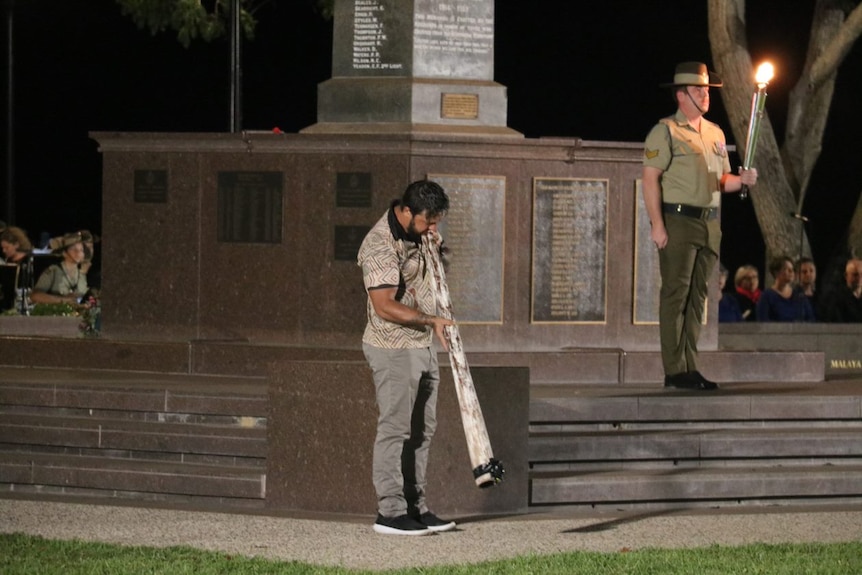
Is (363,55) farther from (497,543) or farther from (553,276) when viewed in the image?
(497,543)

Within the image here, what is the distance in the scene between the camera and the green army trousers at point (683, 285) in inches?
615

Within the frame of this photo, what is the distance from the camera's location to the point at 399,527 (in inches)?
497

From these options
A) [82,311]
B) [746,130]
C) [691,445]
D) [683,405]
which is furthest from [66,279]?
[691,445]

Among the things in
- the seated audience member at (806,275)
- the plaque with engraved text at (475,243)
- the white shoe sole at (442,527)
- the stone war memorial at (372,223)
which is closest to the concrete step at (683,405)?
the stone war memorial at (372,223)

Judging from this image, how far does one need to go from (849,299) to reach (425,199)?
11135 millimetres

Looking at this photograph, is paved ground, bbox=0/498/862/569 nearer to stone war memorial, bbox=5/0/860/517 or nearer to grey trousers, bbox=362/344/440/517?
grey trousers, bbox=362/344/440/517

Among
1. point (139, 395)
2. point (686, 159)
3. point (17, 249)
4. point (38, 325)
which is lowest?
point (139, 395)

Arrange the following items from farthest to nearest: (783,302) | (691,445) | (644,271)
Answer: (783,302) < (644,271) < (691,445)

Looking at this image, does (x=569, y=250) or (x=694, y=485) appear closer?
(x=694, y=485)

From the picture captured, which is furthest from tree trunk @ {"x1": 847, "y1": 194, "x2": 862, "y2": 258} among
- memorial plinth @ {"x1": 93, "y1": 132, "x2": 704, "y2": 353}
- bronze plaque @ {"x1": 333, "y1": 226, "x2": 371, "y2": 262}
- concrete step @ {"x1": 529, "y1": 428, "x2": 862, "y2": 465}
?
concrete step @ {"x1": 529, "y1": 428, "x2": 862, "y2": 465}

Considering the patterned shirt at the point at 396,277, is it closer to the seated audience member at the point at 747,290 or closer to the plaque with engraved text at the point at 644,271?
the plaque with engraved text at the point at 644,271

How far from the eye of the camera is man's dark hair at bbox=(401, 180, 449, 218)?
1239 centimetres

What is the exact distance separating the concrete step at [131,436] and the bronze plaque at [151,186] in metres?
2.76

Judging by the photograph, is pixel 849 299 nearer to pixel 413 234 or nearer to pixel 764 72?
pixel 764 72
